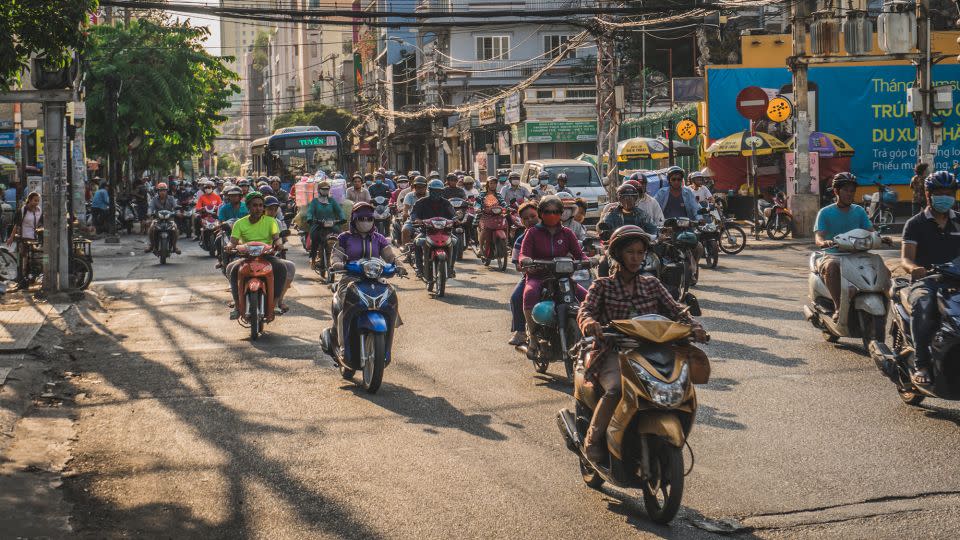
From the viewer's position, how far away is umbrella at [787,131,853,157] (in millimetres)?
31264

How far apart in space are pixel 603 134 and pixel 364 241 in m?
22.8

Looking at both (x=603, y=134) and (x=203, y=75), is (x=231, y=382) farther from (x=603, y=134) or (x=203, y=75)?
(x=203, y=75)

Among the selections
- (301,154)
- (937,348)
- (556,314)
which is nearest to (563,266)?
(556,314)

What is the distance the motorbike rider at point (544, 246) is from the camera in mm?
10797

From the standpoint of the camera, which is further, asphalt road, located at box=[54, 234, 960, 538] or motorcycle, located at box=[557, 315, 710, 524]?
asphalt road, located at box=[54, 234, 960, 538]

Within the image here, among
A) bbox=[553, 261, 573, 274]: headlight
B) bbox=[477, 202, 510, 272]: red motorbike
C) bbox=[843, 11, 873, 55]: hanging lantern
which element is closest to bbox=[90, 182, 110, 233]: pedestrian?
bbox=[477, 202, 510, 272]: red motorbike

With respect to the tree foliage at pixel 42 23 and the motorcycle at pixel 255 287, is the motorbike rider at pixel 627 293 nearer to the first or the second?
the tree foliage at pixel 42 23

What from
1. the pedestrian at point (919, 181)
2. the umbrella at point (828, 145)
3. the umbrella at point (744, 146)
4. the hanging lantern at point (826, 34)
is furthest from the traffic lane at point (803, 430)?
the umbrella at point (828, 145)

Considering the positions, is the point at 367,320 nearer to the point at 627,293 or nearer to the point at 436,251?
the point at 627,293

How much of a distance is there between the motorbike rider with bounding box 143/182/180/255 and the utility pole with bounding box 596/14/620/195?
11.6 meters

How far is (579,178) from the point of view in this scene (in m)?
32.2

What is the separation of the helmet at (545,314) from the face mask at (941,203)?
3211mm

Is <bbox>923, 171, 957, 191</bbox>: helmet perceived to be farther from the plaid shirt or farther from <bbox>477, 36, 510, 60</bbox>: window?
<bbox>477, 36, 510, 60</bbox>: window

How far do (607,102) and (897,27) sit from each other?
33.7 feet
